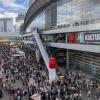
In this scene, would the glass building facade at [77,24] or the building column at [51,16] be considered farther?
the building column at [51,16]

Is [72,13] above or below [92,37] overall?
above

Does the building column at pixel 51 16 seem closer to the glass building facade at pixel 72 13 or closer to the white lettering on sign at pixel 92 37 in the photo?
the glass building facade at pixel 72 13

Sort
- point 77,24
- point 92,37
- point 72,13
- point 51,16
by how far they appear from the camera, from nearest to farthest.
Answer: point 92,37
point 77,24
point 72,13
point 51,16

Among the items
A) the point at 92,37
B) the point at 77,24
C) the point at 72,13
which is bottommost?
the point at 92,37

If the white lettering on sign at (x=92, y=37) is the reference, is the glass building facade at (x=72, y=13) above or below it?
above

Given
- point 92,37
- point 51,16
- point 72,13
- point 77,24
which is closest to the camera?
point 92,37

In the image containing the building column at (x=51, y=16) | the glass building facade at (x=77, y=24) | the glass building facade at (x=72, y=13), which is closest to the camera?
the glass building facade at (x=77, y=24)

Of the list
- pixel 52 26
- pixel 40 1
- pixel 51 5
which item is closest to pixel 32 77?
pixel 52 26

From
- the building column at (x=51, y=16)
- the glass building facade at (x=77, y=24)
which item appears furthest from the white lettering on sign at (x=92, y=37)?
the building column at (x=51, y=16)

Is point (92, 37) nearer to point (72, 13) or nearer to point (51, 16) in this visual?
point (72, 13)

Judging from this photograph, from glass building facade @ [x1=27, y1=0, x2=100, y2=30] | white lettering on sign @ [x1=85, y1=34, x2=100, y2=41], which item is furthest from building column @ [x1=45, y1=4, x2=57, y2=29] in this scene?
white lettering on sign @ [x1=85, y1=34, x2=100, y2=41]

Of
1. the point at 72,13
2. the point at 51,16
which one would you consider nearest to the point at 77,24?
the point at 72,13

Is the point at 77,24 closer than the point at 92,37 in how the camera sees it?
No

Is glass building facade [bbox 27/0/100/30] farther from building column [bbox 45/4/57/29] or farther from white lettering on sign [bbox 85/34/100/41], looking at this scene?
white lettering on sign [bbox 85/34/100/41]
